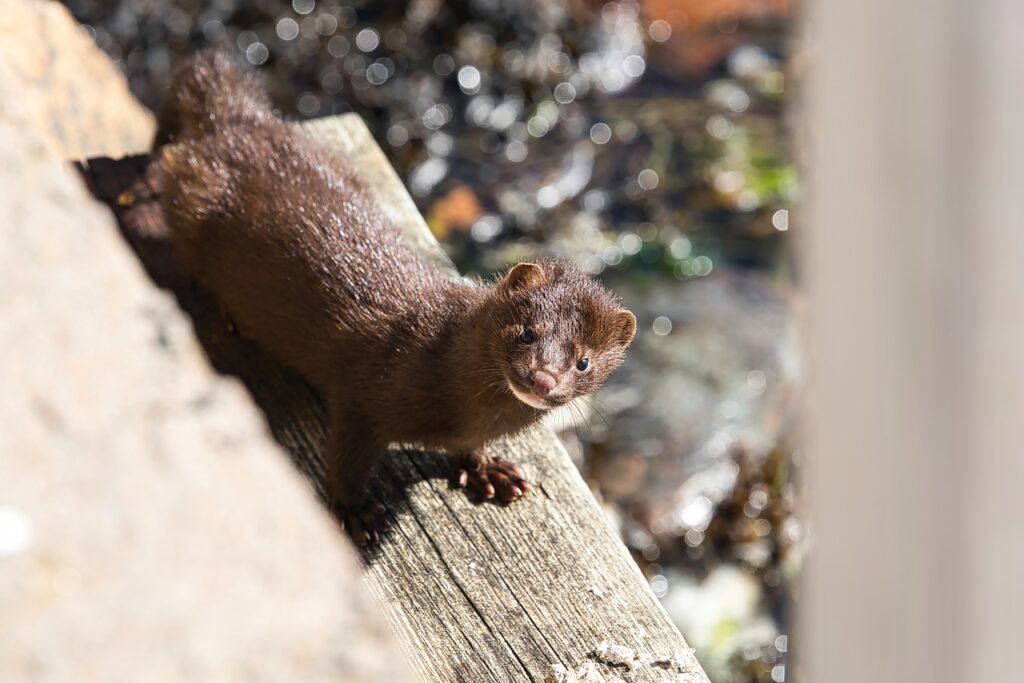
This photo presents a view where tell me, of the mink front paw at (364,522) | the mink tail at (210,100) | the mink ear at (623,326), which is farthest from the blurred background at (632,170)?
the mink front paw at (364,522)

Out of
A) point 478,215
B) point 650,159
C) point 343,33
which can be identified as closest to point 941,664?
point 478,215

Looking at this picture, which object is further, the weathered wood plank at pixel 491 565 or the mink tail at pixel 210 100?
the mink tail at pixel 210 100

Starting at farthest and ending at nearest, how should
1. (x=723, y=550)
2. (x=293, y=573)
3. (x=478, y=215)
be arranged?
(x=478, y=215)
(x=723, y=550)
(x=293, y=573)

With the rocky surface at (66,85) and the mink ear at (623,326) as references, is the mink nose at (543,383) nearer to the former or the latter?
the mink ear at (623,326)

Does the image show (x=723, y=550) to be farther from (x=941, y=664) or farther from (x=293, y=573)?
(x=941, y=664)

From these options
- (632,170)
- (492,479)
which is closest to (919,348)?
(492,479)

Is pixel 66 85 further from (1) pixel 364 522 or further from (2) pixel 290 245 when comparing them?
(1) pixel 364 522

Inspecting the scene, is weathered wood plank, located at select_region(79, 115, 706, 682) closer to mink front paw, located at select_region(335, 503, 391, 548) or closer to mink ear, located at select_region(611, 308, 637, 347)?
mink front paw, located at select_region(335, 503, 391, 548)
